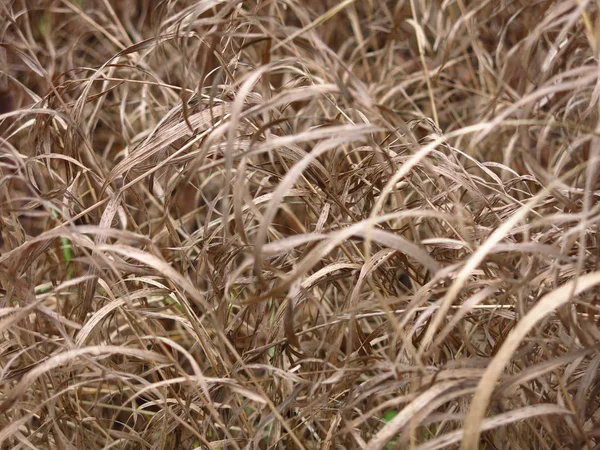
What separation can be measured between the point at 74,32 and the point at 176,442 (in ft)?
5.27

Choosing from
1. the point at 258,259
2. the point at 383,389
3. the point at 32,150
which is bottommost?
the point at 383,389

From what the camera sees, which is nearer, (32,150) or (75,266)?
(32,150)

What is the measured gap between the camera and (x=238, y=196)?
2.27 feet

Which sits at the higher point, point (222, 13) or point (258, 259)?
point (222, 13)

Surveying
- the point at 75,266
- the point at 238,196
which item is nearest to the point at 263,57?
the point at 238,196

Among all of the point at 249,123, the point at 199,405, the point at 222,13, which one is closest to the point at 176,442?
the point at 199,405

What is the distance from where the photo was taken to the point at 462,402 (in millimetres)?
864

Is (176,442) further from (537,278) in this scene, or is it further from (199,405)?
(537,278)

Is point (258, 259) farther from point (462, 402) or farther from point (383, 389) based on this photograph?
point (462, 402)

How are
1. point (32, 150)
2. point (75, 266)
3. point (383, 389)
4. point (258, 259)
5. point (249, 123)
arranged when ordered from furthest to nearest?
point (75, 266) < point (32, 150) < point (249, 123) < point (383, 389) < point (258, 259)

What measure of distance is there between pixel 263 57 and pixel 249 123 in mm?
102

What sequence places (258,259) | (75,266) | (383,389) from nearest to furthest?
1. (258,259)
2. (383,389)
3. (75,266)

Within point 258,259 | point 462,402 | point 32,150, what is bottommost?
point 462,402

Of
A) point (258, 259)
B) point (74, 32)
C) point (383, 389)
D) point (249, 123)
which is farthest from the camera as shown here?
point (74, 32)
